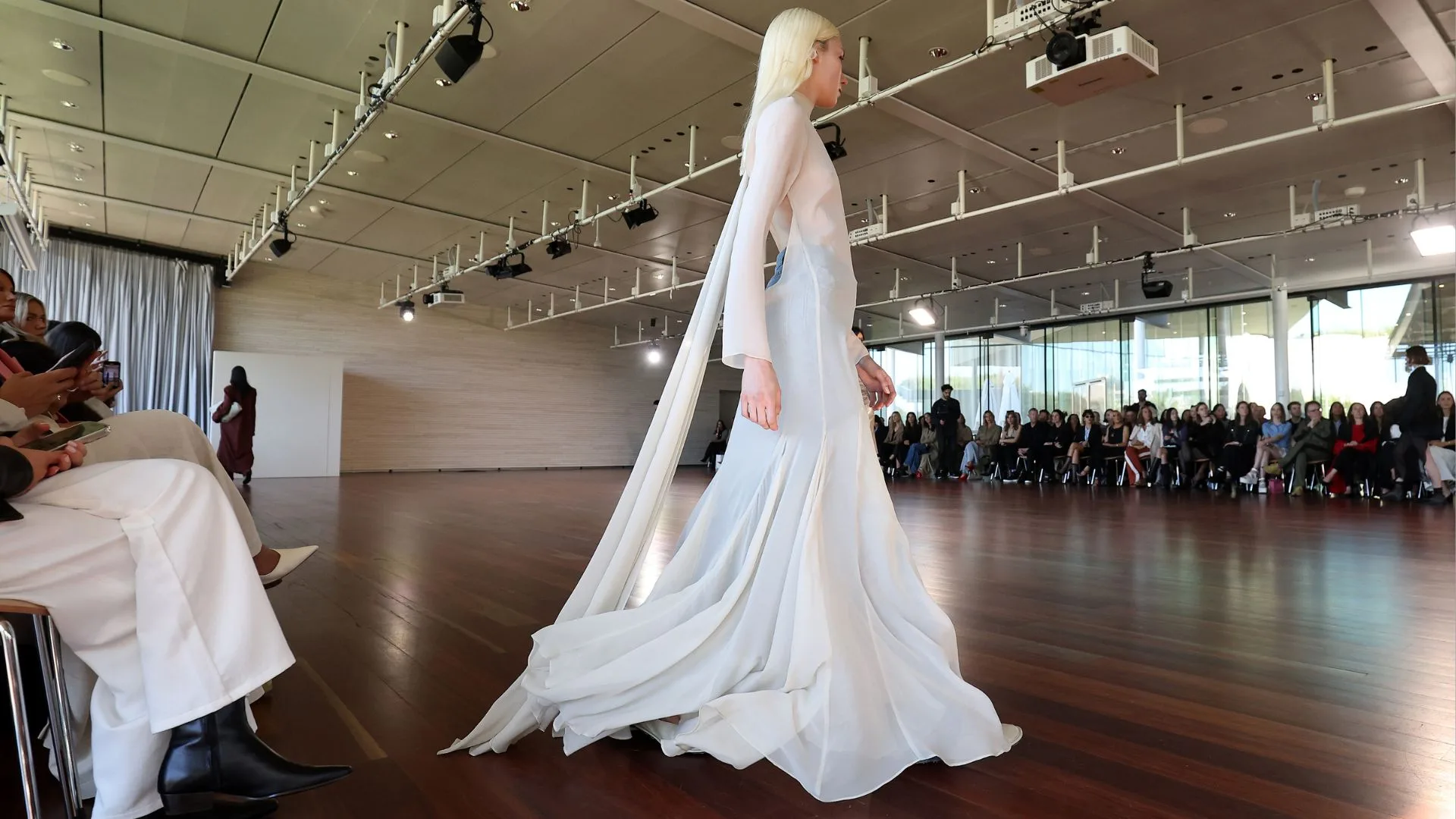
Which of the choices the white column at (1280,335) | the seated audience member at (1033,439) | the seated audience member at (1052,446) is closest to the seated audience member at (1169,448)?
the seated audience member at (1052,446)

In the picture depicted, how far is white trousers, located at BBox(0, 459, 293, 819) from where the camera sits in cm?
106

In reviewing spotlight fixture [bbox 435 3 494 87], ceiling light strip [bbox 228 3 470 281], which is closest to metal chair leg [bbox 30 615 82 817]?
spotlight fixture [bbox 435 3 494 87]

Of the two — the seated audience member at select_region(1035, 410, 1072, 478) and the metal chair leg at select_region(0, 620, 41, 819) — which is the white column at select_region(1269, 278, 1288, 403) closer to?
the seated audience member at select_region(1035, 410, 1072, 478)

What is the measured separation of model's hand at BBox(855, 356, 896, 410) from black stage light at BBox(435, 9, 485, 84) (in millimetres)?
4234

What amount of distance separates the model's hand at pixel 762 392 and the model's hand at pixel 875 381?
0.36 meters

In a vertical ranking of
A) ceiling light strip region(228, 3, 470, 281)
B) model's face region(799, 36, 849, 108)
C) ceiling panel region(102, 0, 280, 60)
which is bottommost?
model's face region(799, 36, 849, 108)

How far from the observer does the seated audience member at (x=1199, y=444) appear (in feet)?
35.1

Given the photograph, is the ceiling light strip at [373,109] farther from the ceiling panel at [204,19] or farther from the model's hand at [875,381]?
the model's hand at [875,381]

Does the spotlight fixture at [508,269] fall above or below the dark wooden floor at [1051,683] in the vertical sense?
above

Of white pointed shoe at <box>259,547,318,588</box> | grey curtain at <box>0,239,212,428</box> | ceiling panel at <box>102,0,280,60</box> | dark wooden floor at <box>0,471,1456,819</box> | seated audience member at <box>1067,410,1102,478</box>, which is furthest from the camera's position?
seated audience member at <box>1067,410,1102,478</box>

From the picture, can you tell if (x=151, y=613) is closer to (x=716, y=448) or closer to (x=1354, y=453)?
(x=1354, y=453)

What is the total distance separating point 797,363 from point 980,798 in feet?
2.80

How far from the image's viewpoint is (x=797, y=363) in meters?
1.55

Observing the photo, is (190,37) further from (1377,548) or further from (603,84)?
(1377,548)
